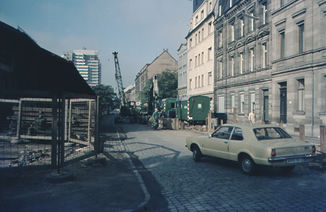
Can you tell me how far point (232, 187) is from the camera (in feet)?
21.8

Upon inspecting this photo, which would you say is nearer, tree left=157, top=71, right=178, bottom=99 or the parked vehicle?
the parked vehicle

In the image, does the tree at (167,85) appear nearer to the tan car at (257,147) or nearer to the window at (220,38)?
the window at (220,38)

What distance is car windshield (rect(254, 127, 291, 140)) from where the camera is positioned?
317 inches

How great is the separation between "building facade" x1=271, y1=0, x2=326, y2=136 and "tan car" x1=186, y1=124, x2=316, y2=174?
12177 millimetres

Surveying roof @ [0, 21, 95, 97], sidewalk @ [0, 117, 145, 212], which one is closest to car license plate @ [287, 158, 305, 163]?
sidewalk @ [0, 117, 145, 212]

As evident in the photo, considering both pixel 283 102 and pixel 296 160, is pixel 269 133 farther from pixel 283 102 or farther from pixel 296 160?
pixel 283 102

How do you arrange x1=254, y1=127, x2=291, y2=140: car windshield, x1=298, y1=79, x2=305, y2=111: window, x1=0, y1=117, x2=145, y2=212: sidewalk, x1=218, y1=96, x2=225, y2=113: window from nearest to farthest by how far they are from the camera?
1. x1=0, y1=117, x2=145, y2=212: sidewalk
2. x1=254, y1=127, x2=291, y2=140: car windshield
3. x1=298, y1=79, x2=305, y2=111: window
4. x1=218, y1=96, x2=225, y2=113: window

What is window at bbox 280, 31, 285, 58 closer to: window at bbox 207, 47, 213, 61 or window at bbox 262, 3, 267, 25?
window at bbox 262, 3, 267, 25

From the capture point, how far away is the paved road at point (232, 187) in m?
5.34

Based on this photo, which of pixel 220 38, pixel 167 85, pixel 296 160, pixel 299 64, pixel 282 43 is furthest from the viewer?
pixel 167 85

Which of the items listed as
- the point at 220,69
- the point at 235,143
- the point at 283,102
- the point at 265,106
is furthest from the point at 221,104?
the point at 235,143

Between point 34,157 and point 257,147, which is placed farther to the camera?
point 34,157

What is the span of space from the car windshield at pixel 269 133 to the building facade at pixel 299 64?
39.2 feet

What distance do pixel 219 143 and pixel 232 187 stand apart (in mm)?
2509
